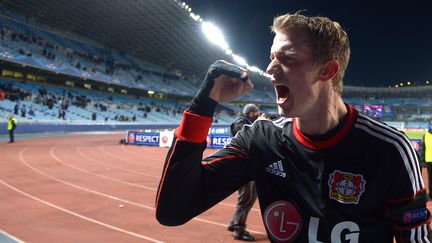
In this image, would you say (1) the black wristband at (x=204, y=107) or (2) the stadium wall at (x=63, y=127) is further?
(2) the stadium wall at (x=63, y=127)

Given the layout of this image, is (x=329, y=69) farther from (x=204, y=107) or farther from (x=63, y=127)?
(x=63, y=127)

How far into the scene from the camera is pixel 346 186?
1612 millimetres

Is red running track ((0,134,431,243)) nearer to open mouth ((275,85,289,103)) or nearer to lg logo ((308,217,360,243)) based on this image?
lg logo ((308,217,360,243))

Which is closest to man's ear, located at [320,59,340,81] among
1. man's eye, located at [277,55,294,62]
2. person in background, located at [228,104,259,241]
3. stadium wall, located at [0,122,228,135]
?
man's eye, located at [277,55,294,62]

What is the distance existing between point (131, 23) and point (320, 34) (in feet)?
149

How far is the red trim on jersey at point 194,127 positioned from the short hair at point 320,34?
0.58m

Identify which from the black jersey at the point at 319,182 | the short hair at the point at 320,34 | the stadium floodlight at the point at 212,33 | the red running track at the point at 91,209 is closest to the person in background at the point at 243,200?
the red running track at the point at 91,209

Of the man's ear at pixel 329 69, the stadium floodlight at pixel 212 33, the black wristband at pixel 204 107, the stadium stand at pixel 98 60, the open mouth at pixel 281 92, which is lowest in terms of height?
the black wristband at pixel 204 107

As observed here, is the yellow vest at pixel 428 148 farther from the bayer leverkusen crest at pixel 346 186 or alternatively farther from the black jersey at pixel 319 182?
the bayer leverkusen crest at pixel 346 186

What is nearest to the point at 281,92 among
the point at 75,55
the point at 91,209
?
the point at 91,209

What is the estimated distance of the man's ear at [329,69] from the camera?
5.20ft

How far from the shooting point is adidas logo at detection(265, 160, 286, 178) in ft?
5.85

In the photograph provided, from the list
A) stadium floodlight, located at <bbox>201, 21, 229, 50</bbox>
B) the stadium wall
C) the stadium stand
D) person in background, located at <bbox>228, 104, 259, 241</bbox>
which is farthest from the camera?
stadium floodlight, located at <bbox>201, 21, 229, 50</bbox>

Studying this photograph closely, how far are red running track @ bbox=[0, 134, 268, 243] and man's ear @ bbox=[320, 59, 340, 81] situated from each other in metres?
4.66
